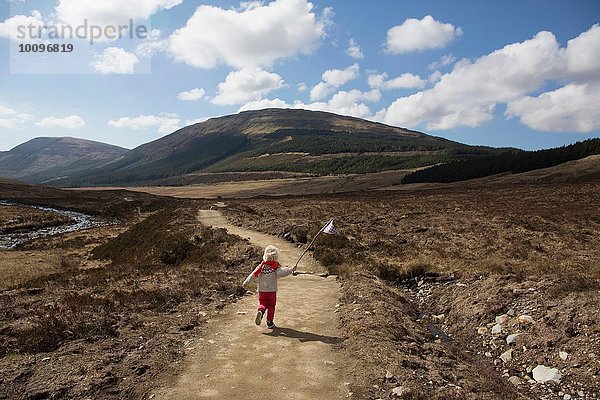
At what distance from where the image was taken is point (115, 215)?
78812mm

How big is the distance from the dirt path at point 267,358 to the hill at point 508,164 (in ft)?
357

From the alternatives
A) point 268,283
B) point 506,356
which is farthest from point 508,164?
point 268,283

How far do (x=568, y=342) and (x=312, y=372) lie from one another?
21.7 ft

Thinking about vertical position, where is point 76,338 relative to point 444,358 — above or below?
above

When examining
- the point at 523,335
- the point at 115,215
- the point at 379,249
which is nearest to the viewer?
the point at 523,335

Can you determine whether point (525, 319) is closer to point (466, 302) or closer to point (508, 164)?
point (466, 302)

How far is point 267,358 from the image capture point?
29.0 feet

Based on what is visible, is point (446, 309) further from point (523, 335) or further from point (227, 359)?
point (227, 359)

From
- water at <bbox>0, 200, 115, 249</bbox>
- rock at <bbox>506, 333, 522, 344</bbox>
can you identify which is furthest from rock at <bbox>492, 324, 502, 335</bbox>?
water at <bbox>0, 200, 115, 249</bbox>

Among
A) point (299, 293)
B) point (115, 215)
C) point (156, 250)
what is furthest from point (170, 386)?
point (115, 215)

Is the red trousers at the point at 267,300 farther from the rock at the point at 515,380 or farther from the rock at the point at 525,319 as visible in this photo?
the rock at the point at 525,319

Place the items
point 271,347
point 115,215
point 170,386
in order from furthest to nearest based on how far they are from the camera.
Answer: point 115,215, point 271,347, point 170,386

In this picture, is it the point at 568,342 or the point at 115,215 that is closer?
the point at 568,342

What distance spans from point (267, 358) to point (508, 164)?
434ft
